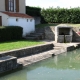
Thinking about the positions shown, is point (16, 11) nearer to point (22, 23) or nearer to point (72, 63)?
point (22, 23)

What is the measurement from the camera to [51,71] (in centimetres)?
1284

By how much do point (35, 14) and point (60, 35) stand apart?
10515mm

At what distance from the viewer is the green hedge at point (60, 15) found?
30.5 meters

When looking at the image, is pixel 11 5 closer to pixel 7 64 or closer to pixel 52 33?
pixel 52 33

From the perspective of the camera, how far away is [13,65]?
494 inches

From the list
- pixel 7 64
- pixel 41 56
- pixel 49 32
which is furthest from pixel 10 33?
pixel 7 64

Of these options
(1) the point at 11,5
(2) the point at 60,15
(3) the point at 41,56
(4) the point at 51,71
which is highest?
(1) the point at 11,5

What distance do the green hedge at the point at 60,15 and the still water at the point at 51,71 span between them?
14731mm

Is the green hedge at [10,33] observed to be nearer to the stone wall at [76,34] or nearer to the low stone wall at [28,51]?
the low stone wall at [28,51]

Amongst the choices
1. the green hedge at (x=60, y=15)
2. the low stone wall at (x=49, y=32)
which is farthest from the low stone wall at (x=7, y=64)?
the green hedge at (x=60, y=15)

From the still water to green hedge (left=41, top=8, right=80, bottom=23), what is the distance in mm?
14731

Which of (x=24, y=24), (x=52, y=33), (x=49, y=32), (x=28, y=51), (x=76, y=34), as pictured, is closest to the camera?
(x=28, y=51)

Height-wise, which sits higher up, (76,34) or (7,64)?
(76,34)

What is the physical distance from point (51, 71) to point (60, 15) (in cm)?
1941
